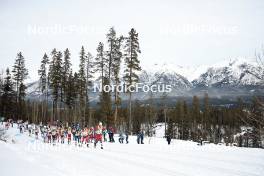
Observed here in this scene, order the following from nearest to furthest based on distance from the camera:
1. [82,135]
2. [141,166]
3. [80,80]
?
[141,166] < [82,135] < [80,80]

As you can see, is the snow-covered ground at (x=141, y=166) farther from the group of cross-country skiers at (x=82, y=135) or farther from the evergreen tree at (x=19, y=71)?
the evergreen tree at (x=19, y=71)

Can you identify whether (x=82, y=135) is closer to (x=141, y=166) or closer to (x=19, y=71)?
(x=141, y=166)

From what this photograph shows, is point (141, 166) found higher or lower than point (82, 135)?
lower

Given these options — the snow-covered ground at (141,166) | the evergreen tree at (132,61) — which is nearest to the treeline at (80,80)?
the evergreen tree at (132,61)

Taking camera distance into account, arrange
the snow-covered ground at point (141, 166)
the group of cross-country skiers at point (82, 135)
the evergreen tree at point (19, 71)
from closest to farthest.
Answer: the snow-covered ground at point (141, 166), the group of cross-country skiers at point (82, 135), the evergreen tree at point (19, 71)

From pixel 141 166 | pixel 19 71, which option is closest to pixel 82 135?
pixel 141 166

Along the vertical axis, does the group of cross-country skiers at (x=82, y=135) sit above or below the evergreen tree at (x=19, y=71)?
below

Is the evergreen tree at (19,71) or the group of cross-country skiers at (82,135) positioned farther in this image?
the evergreen tree at (19,71)

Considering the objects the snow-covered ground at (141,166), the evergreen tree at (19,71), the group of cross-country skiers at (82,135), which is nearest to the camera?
the snow-covered ground at (141,166)

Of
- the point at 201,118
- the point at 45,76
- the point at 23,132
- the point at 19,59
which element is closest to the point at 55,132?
the point at 23,132

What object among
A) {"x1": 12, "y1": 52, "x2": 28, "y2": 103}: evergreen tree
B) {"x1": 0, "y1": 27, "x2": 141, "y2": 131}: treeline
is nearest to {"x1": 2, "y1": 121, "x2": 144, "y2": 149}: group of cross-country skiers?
{"x1": 0, "y1": 27, "x2": 141, "y2": 131}: treeline

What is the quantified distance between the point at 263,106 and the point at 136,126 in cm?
8636

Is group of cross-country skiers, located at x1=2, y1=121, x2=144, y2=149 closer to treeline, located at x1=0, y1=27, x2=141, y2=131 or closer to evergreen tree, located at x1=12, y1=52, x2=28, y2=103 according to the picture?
treeline, located at x1=0, y1=27, x2=141, y2=131

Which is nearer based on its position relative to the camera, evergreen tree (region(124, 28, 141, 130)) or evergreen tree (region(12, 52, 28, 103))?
evergreen tree (region(124, 28, 141, 130))
